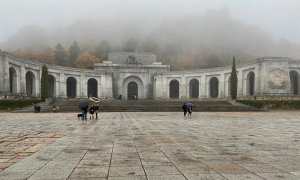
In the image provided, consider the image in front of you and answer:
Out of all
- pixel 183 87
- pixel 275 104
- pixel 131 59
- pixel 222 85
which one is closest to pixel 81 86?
pixel 131 59

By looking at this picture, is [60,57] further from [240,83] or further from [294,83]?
[294,83]

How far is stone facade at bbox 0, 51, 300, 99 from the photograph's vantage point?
1901 inches

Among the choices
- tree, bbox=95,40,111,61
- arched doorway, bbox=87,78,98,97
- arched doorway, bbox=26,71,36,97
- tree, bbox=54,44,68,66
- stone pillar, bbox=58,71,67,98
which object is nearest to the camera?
arched doorway, bbox=26,71,36,97

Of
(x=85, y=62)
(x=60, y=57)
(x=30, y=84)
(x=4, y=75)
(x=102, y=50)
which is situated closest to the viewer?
(x=4, y=75)

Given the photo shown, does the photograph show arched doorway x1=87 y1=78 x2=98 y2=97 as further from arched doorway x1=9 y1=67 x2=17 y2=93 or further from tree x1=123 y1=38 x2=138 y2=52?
tree x1=123 y1=38 x2=138 y2=52

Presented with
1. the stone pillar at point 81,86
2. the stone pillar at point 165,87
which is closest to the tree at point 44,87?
the stone pillar at point 81,86

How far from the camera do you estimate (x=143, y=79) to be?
67.8m

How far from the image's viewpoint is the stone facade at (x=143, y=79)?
48.3 metres

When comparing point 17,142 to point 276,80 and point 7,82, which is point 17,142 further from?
point 276,80

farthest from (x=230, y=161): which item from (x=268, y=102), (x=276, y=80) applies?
(x=276, y=80)

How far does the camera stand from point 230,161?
6.57 metres

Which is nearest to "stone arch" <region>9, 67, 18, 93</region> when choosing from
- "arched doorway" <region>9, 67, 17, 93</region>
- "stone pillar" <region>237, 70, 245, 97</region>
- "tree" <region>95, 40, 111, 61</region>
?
"arched doorway" <region>9, 67, 17, 93</region>

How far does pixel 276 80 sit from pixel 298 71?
5.68 m

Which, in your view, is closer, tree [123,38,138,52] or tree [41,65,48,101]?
tree [41,65,48,101]
